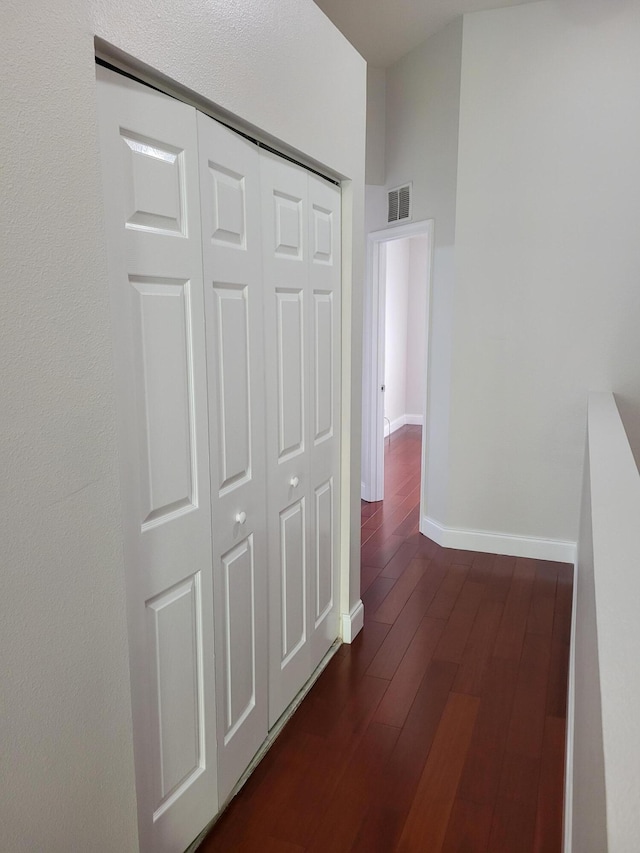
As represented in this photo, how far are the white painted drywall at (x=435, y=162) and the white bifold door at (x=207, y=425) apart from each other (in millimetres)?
1652

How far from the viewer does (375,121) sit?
14.9ft

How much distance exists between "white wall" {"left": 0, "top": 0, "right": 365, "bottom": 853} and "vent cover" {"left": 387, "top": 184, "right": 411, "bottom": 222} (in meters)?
2.87

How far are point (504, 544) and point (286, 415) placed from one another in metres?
2.39

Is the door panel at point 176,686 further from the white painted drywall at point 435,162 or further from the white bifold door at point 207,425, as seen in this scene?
the white painted drywall at point 435,162

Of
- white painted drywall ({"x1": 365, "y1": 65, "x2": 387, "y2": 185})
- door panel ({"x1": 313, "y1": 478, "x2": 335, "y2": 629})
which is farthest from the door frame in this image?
door panel ({"x1": 313, "y1": 478, "x2": 335, "y2": 629})

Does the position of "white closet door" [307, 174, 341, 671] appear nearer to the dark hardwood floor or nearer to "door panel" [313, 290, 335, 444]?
"door panel" [313, 290, 335, 444]

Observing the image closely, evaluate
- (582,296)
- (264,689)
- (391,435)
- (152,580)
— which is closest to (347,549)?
(264,689)

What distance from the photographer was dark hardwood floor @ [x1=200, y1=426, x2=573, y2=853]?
200cm

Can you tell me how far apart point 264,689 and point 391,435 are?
5972mm

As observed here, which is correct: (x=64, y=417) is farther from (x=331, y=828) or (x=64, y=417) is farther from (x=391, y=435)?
(x=391, y=435)

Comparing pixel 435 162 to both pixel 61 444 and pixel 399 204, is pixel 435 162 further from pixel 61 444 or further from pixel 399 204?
pixel 61 444

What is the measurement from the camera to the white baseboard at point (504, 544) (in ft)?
13.5

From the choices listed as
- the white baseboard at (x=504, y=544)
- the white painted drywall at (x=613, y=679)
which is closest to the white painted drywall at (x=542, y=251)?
the white baseboard at (x=504, y=544)

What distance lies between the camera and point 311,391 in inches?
101
